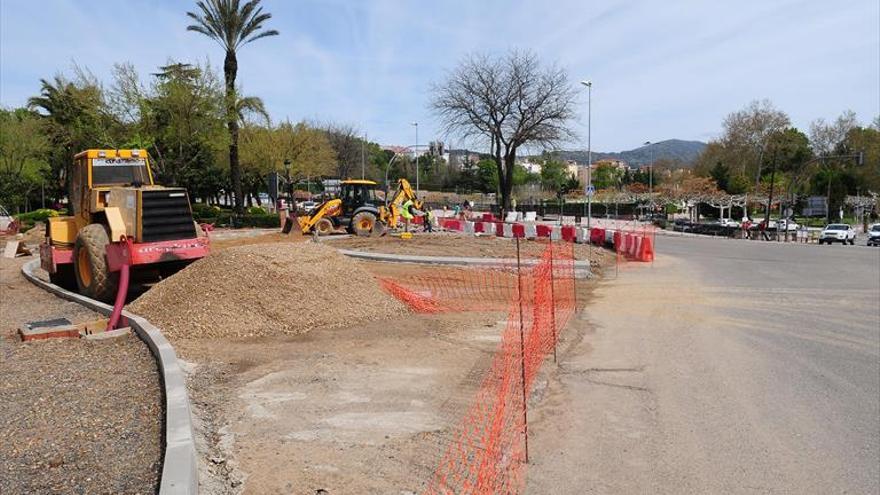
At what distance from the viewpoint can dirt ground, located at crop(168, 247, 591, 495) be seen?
15.7 feet

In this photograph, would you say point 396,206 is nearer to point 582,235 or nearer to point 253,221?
point 582,235

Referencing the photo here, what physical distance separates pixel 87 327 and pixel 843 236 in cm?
4835

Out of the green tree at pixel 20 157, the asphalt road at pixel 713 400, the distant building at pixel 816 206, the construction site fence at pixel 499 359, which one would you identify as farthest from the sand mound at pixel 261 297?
the distant building at pixel 816 206

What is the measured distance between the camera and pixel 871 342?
1009 centimetres

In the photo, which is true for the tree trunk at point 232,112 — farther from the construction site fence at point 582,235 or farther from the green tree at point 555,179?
the green tree at point 555,179

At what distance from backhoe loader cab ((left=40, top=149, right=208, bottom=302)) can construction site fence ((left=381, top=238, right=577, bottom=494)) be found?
400cm

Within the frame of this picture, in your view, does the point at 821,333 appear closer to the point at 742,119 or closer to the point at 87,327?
the point at 87,327

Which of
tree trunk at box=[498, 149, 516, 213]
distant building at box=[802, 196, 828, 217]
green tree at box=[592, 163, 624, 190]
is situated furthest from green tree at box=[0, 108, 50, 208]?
green tree at box=[592, 163, 624, 190]

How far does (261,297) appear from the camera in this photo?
Answer: 9.80 meters

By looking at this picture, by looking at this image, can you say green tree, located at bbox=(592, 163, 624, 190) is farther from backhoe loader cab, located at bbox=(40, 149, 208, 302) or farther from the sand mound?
the sand mound

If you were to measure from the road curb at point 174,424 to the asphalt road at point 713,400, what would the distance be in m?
2.45

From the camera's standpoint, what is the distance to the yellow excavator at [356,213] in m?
26.7

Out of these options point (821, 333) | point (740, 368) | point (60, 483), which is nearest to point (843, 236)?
point (821, 333)

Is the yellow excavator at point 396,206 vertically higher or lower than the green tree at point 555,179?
lower
